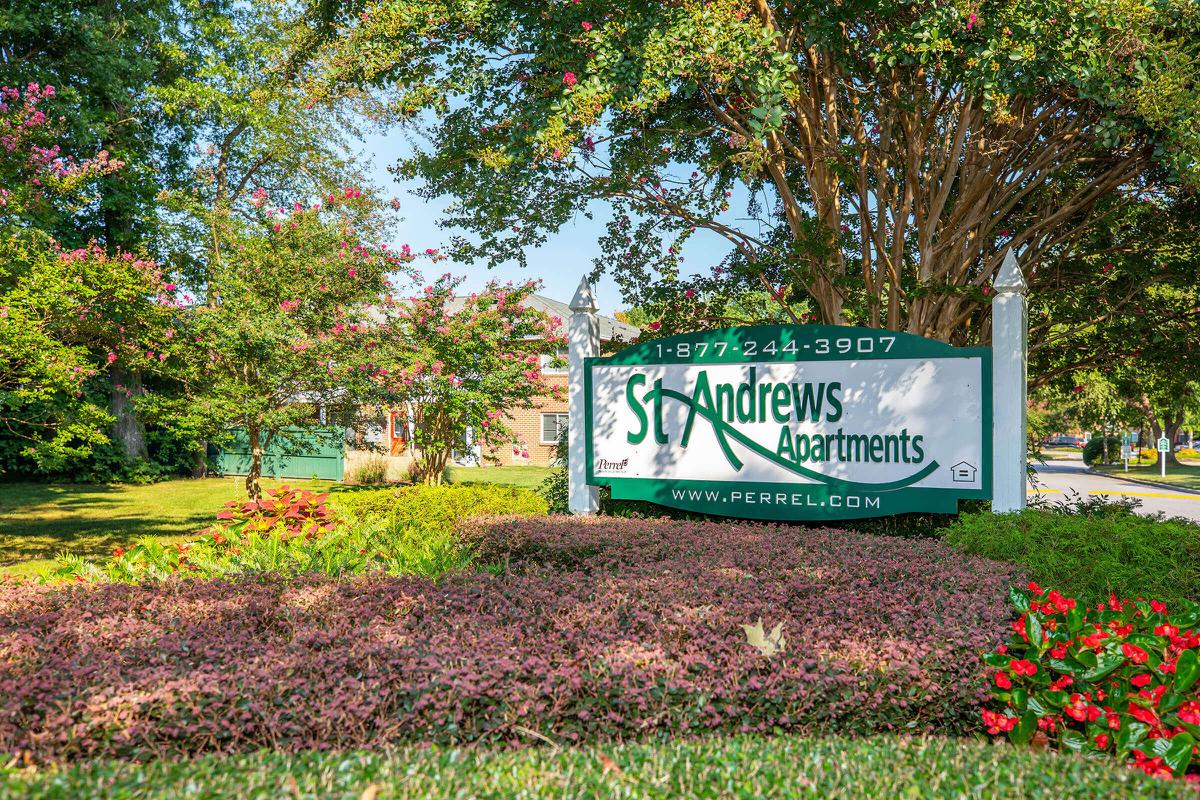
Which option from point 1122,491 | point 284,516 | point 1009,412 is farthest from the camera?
point 1122,491

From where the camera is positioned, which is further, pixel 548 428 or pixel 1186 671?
pixel 548 428

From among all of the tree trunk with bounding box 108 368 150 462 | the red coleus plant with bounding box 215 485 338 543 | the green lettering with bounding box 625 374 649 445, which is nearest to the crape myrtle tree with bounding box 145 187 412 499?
the red coleus plant with bounding box 215 485 338 543

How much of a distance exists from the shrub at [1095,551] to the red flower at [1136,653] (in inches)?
40.3

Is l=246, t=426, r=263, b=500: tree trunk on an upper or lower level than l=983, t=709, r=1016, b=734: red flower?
upper

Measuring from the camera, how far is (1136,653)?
3080mm

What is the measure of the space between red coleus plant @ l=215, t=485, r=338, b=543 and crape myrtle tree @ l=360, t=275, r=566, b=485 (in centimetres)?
417

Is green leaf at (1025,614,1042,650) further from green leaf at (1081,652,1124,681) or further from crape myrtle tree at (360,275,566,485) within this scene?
crape myrtle tree at (360,275,566,485)

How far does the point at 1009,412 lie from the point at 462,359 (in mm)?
9008

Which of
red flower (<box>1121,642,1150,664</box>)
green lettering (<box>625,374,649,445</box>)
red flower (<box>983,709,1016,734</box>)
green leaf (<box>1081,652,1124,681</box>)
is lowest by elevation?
red flower (<box>983,709,1016,734</box>)

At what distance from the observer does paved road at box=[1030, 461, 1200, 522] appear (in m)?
15.8

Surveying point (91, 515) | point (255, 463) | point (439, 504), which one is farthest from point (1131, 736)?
point (91, 515)

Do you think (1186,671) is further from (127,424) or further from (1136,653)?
(127,424)

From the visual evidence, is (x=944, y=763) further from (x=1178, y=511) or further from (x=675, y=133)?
(x=1178, y=511)

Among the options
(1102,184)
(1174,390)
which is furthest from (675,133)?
(1174,390)
